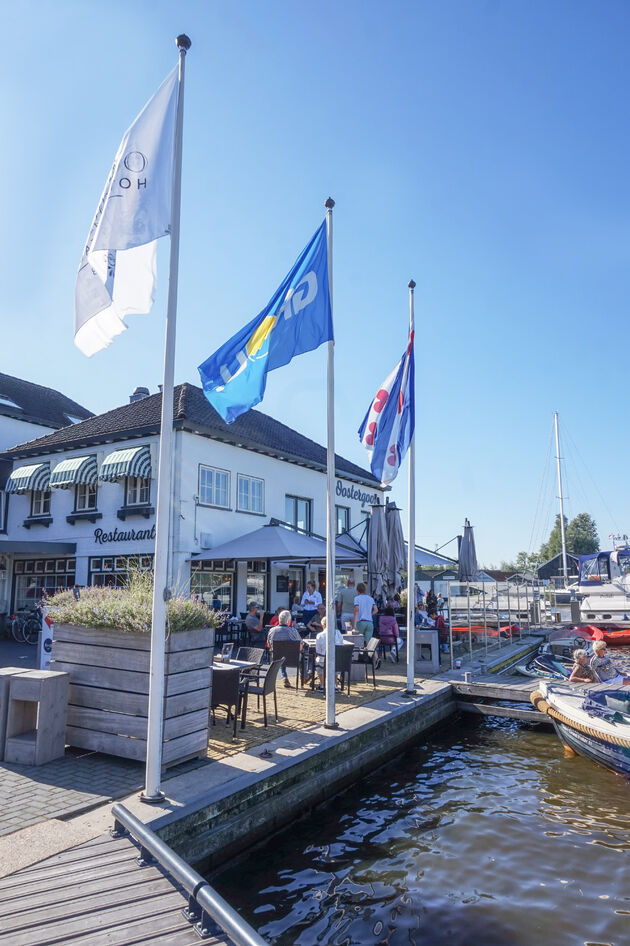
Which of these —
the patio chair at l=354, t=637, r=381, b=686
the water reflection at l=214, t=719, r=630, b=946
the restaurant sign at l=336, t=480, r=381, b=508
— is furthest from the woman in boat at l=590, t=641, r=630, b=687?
the restaurant sign at l=336, t=480, r=381, b=508

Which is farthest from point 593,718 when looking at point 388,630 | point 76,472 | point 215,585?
point 76,472

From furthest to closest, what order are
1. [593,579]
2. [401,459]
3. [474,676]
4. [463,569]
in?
[593,579] → [463,569] → [474,676] → [401,459]

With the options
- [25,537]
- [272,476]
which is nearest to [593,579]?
[272,476]

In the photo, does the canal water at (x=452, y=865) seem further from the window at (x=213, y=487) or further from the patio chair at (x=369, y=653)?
the window at (x=213, y=487)

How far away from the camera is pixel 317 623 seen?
560 inches

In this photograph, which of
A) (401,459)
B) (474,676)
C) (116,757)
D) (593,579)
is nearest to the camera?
(116,757)

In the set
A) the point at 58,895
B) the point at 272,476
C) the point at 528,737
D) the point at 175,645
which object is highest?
the point at 272,476

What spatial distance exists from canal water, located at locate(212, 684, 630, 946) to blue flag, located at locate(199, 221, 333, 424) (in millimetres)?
4521

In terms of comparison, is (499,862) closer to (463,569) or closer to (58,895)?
(58,895)

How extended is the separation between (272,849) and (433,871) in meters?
1.61

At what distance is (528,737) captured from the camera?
11172 millimetres

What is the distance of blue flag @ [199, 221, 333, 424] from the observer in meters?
7.25

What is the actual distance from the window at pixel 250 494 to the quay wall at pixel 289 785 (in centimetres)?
1118

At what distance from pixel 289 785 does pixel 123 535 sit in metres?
13.5
